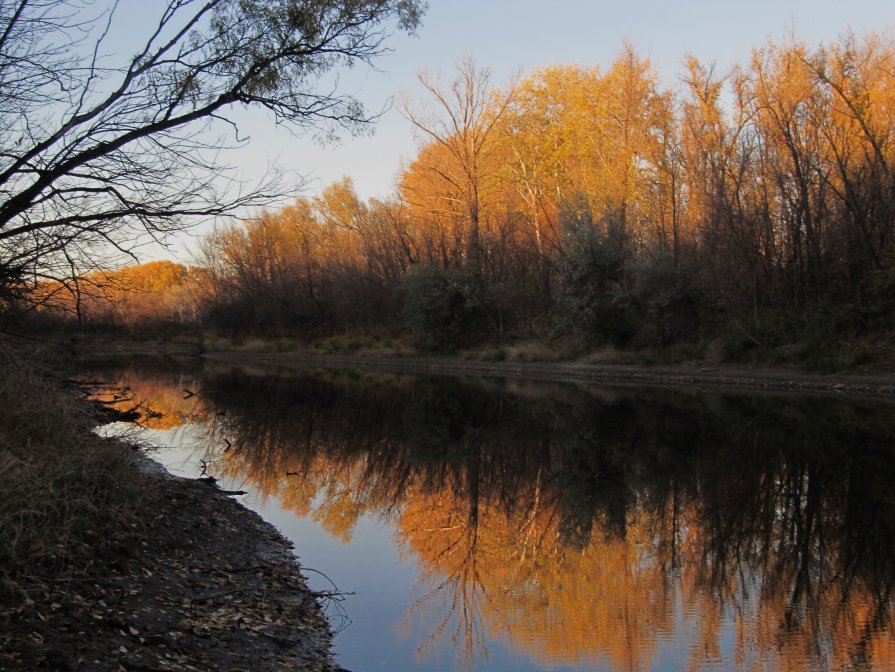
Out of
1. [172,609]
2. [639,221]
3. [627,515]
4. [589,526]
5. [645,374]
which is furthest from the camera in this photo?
[639,221]

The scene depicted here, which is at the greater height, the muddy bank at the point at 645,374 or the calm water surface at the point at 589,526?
the muddy bank at the point at 645,374

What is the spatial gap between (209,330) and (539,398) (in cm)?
4318

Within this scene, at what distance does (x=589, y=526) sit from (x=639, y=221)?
101 ft

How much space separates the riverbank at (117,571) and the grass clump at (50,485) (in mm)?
16

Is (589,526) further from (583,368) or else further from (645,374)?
(583,368)

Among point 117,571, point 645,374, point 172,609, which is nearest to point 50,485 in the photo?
point 117,571

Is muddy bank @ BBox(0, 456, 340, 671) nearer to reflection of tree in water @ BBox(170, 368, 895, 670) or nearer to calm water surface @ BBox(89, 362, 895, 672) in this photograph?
calm water surface @ BBox(89, 362, 895, 672)

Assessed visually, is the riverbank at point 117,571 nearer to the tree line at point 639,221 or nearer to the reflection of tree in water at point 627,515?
the reflection of tree in water at point 627,515

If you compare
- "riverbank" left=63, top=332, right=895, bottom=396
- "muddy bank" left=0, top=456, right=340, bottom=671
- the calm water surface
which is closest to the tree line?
"riverbank" left=63, top=332, right=895, bottom=396

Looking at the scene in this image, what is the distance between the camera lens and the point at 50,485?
5.94m

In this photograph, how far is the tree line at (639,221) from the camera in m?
25.5

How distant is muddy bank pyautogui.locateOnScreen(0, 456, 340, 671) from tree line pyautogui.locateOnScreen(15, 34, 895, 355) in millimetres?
14030

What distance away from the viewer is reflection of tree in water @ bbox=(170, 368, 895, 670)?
250 inches

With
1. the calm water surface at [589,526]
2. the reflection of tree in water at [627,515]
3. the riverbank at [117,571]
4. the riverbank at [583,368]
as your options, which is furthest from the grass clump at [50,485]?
the riverbank at [583,368]
